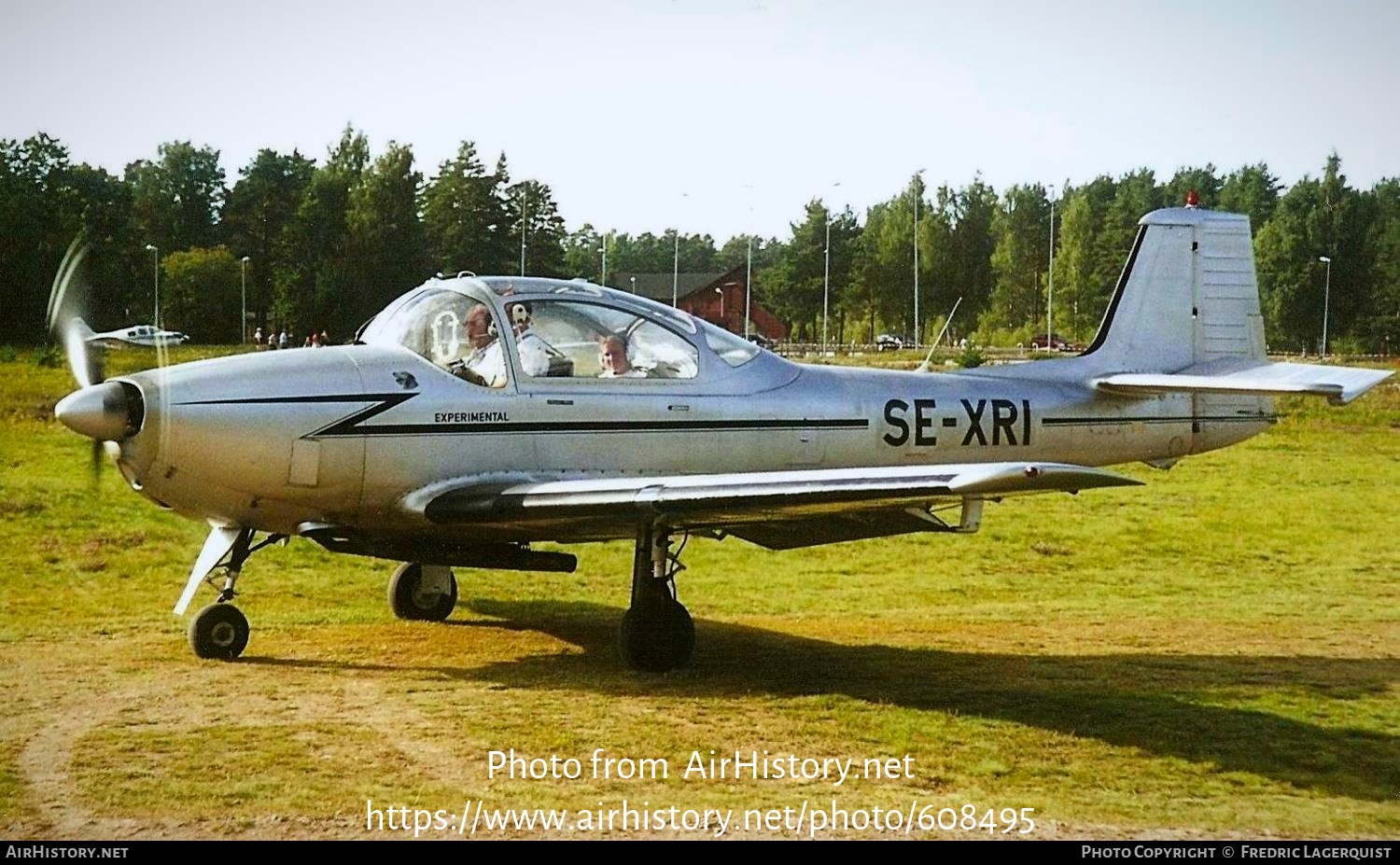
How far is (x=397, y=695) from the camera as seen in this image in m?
7.76

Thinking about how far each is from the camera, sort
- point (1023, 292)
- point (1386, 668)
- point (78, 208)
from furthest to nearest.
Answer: point (1023, 292)
point (78, 208)
point (1386, 668)

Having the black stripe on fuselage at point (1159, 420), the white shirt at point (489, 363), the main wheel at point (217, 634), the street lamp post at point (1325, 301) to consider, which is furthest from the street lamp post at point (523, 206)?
the main wheel at point (217, 634)

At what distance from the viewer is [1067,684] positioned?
28.3 ft

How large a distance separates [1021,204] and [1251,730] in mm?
51074

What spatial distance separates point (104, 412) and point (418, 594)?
3.52m

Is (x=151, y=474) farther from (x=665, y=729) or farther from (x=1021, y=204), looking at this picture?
(x=1021, y=204)

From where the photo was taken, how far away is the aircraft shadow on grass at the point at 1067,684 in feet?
22.7

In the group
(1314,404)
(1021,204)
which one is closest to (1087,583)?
(1314,404)

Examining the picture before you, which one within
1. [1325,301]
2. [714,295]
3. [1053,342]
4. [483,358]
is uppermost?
[714,295]

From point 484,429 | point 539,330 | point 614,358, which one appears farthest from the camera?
point 614,358

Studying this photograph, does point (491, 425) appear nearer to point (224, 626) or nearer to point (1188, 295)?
point (224, 626)

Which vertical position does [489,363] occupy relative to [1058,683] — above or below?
above

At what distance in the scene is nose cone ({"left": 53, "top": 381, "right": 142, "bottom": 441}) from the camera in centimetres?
766

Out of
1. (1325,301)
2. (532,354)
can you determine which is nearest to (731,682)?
(532,354)
